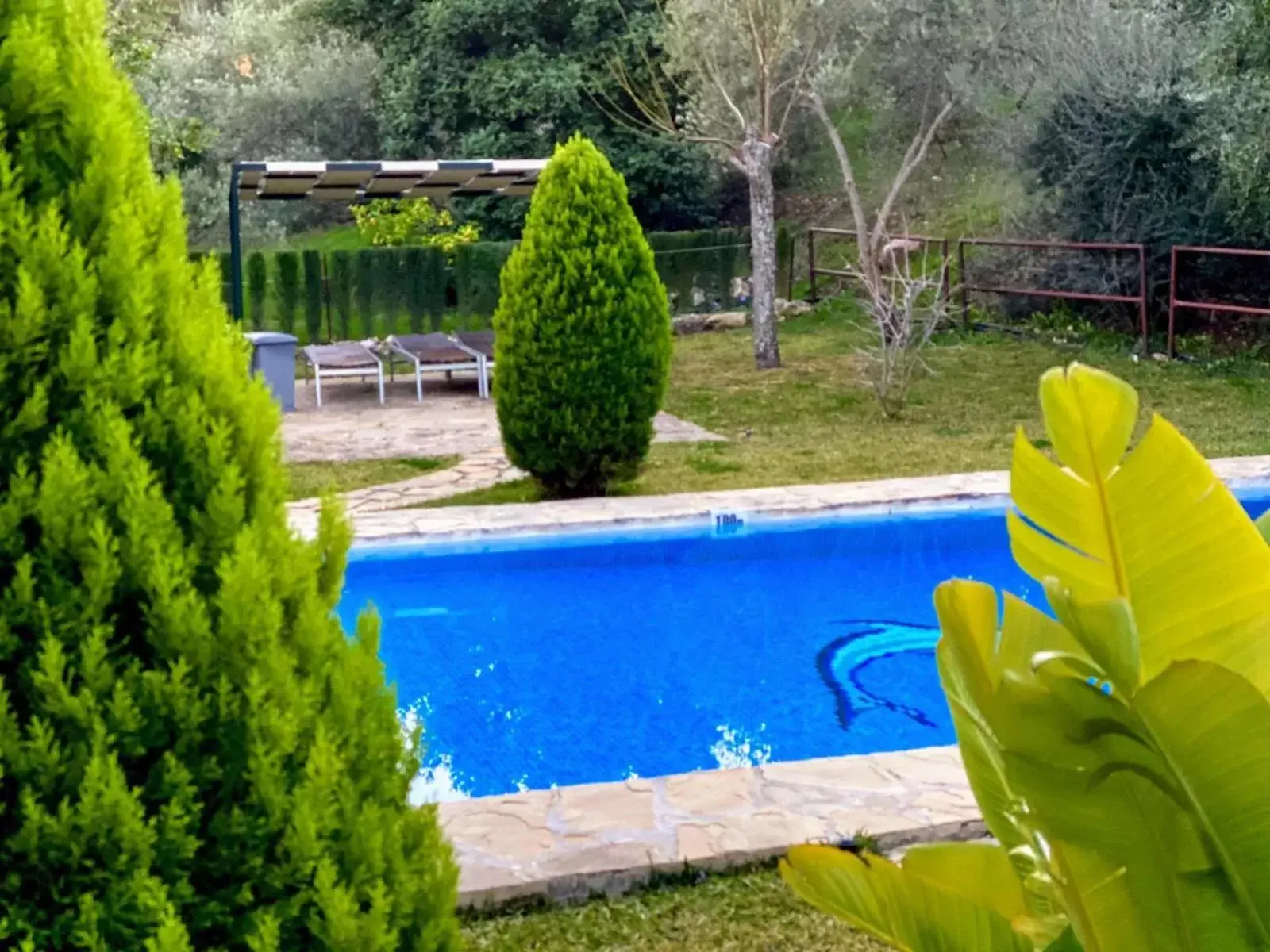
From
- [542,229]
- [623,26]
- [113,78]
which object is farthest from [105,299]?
[623,26]

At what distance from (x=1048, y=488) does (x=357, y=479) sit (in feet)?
32.5

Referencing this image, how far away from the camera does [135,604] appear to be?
5.11 feet

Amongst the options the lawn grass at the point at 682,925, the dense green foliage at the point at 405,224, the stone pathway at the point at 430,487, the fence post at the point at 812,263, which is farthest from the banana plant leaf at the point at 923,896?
the fence post at the point at 812,263

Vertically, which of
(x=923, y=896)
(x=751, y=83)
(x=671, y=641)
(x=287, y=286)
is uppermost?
(x=751, y=83)

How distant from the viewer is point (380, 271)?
19234 millimetres

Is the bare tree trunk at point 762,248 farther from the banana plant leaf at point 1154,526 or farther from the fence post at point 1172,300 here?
the banana plant leaf at point 1154,526

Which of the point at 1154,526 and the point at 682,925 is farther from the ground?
the point at 1154,526

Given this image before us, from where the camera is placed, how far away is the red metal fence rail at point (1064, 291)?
15.9 metres

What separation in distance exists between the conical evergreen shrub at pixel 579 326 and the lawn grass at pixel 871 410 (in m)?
0.70

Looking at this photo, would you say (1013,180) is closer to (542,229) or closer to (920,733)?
(542,229)

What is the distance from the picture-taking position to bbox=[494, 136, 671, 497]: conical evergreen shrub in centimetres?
935

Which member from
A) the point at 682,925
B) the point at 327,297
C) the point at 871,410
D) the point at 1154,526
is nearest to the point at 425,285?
the point at 327,297

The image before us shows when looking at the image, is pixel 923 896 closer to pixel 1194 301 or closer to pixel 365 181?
pixel 365 181

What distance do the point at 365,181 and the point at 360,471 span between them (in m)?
5.82
